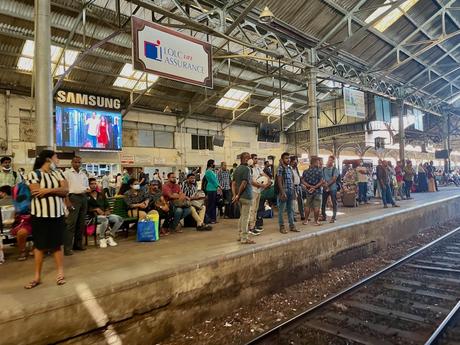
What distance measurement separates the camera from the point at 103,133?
15672 mm

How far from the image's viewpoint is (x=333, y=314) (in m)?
4.72

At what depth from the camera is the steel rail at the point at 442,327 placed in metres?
3.88

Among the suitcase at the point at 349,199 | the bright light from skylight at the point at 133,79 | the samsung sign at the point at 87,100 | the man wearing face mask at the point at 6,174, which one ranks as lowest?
the suitcase at the point at 349,199

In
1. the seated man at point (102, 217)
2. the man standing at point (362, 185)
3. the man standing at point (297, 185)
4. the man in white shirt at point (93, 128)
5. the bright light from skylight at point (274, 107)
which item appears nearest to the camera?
the seated man at point (102, 217)

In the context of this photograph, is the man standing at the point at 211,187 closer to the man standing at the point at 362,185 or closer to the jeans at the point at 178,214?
the jeans at the point at 178,214

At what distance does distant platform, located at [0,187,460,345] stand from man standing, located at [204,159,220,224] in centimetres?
112

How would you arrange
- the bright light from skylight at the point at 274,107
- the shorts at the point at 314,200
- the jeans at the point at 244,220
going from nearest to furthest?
the jeans at the point at 244,220 < the shorts at the point at 314,200 < the bright light from skylight at the point at 274,107

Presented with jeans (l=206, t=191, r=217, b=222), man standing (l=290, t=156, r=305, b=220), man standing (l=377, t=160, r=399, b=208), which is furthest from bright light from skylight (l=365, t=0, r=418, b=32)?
jeans (l=206, t=191, r=217, b=222)

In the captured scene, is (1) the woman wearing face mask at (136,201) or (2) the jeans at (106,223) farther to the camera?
(1) the woman wearing face mask at (136,201)

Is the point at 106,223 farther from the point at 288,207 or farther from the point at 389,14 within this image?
the point at 389,14

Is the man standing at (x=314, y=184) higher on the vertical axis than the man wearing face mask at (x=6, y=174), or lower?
lower

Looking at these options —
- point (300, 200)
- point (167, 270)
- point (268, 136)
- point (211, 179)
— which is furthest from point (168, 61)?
point (268, 136)

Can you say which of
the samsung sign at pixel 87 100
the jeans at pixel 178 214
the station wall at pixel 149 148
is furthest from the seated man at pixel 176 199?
the samsung sign at pixel 87 100

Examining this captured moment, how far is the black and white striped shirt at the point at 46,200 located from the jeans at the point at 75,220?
138cm
